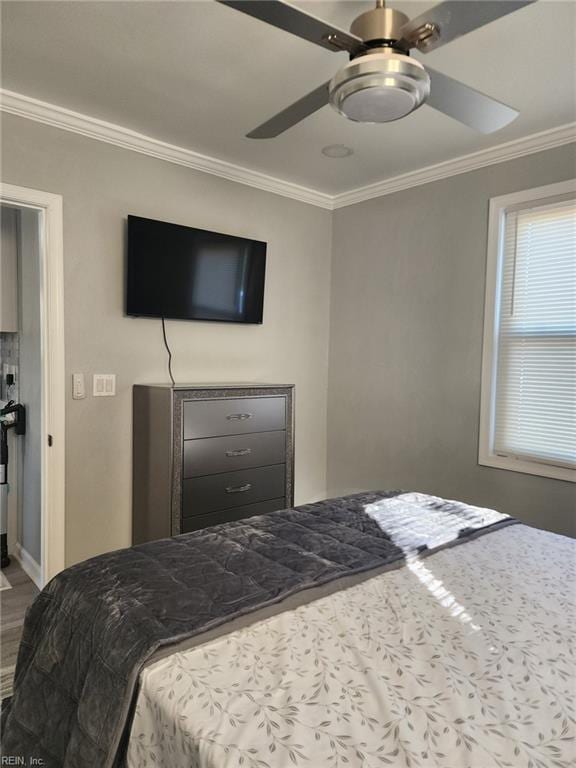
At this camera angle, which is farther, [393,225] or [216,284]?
[393,225]

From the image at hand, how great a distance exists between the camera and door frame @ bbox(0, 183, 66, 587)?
264 centimetres

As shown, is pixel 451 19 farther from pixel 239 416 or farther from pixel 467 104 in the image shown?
pixel 239 416

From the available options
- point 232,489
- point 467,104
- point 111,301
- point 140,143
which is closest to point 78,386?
point 111,301

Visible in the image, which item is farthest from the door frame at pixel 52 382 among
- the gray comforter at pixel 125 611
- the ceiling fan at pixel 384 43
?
the ceiling fan at pixel 384 43

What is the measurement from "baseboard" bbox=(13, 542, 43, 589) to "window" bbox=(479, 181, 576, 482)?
2760 mm

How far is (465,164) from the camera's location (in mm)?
3131

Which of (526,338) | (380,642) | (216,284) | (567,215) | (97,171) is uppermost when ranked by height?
(97,171)

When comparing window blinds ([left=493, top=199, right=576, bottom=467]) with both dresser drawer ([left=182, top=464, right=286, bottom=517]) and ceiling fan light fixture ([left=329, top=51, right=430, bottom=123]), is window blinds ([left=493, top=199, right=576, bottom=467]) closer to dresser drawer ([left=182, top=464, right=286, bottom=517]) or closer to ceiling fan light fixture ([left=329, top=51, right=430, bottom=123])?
dresser drawer ([left=182, top=464, right=286, bottom=517])

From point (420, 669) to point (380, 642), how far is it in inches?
4.8

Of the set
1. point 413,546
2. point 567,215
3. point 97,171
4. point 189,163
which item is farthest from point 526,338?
point 97,171

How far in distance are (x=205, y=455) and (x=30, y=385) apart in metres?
1.33

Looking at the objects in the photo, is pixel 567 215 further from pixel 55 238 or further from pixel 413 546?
pixel 55 238

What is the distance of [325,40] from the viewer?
143 cm

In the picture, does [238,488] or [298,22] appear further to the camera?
[238,488]
